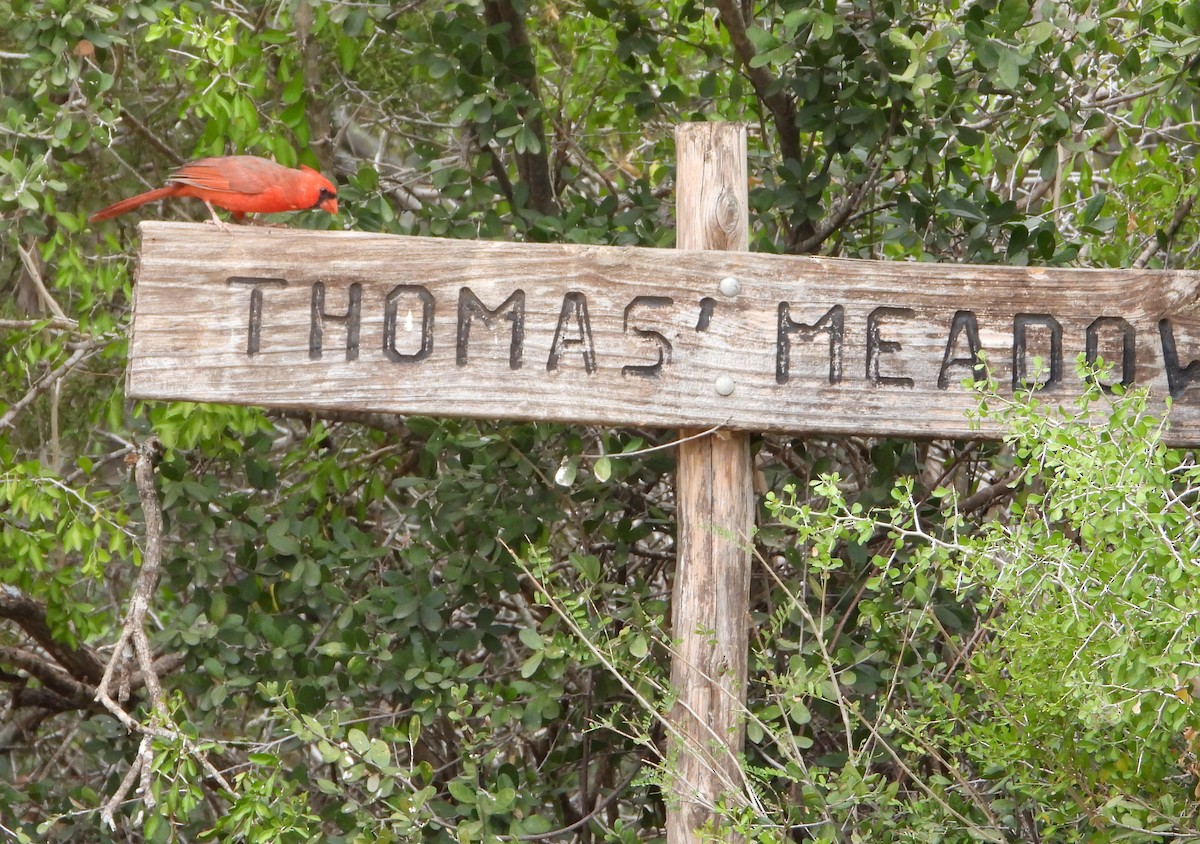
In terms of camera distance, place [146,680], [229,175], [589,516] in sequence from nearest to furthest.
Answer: [146,680] → [229,175] → [589,516]

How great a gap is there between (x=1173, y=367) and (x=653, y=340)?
995 mm

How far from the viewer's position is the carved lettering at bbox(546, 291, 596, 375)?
2.42 metres

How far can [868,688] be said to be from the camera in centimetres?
303

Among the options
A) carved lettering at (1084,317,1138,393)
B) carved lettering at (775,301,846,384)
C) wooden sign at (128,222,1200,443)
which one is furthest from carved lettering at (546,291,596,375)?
carved lettering at (1084,317,1138,393)

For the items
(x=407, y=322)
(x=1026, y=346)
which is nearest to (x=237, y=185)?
(x=407, y=322)

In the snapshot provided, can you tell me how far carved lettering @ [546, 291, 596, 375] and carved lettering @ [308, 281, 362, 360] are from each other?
0.35 meters

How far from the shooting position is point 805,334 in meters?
2.46

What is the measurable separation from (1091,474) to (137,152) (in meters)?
3.34

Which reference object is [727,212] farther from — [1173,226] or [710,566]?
[1173,226]

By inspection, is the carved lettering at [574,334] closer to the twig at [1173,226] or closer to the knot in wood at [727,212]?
the knot in wood at [727,212]

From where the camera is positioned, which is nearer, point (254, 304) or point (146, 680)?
point (254, 304)

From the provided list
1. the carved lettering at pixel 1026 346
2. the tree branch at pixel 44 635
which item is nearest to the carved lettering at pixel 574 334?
the carved lettering at pixel 1026 346

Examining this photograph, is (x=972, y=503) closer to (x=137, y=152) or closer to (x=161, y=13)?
(x=161, y=13)

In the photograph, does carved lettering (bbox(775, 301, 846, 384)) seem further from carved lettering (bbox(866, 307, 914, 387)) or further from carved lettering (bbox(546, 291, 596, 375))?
carved lettering (bbox(546, 291, 596, 375))
